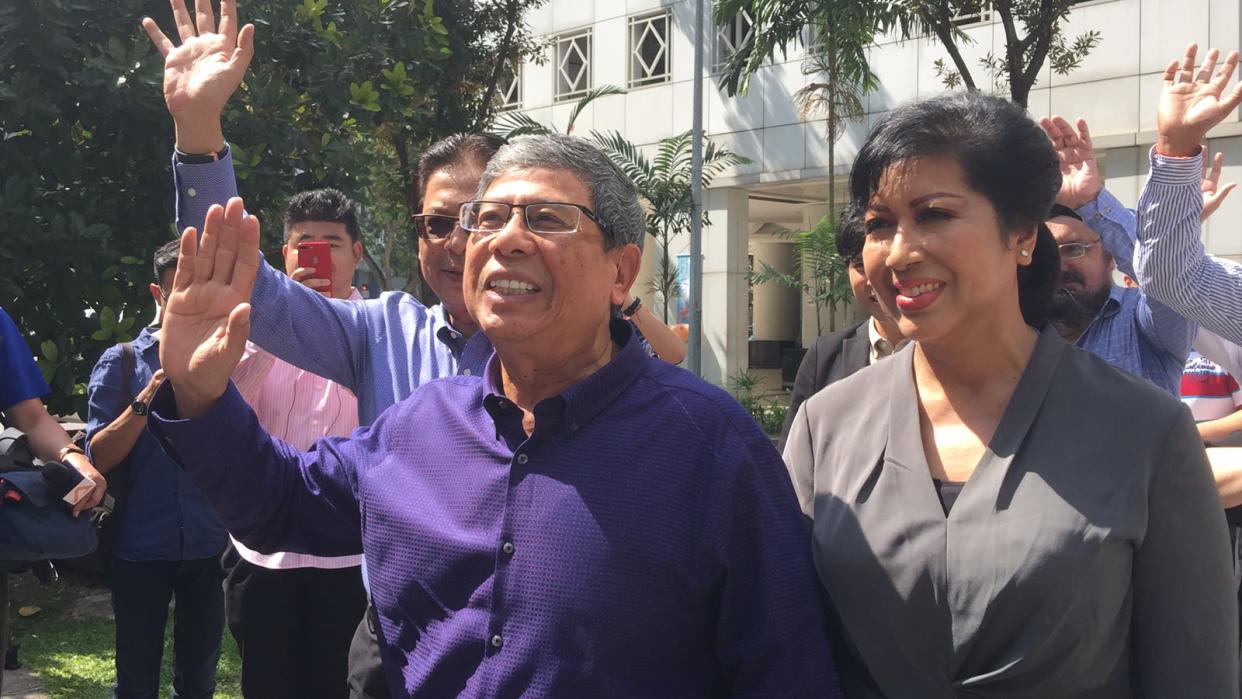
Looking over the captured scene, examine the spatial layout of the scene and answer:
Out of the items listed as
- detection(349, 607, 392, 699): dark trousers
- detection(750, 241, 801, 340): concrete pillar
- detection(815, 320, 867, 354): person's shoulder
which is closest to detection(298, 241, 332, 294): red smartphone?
detection(349, 607, 392, 699): dark trousers

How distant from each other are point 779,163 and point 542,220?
734 inches

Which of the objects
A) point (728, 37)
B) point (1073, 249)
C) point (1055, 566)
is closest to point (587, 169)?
point (1055, 566)

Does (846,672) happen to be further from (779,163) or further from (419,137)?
(779,163)

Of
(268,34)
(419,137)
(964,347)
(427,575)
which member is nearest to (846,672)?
(964,347)

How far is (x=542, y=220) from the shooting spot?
2186 mm

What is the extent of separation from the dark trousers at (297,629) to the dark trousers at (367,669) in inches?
28.1

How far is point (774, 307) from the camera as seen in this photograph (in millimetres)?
29766

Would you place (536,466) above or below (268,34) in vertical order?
below

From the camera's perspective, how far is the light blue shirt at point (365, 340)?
297cm

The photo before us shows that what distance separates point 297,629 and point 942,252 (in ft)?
8.11

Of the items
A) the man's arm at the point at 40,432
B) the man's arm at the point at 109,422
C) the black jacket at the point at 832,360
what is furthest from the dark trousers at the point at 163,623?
the black jacket at the point at 832,360

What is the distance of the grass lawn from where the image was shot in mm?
6082

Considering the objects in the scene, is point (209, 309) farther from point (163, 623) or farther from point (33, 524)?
point (163, 623)

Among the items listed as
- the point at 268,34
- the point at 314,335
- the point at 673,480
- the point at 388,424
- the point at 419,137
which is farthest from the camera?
the point at 419,137
